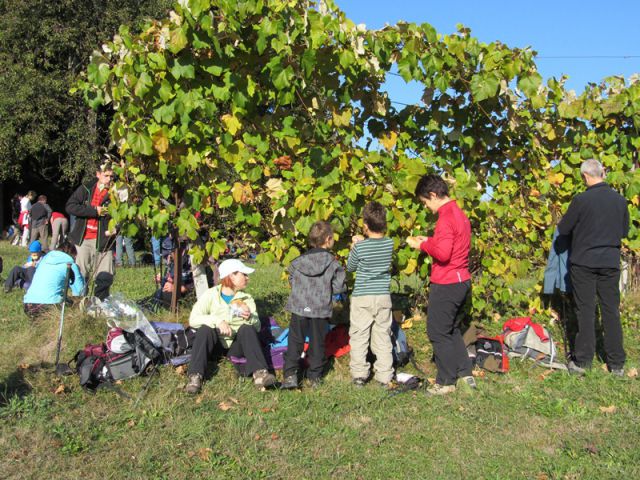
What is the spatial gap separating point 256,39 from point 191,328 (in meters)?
2.48

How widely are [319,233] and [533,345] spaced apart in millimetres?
2231

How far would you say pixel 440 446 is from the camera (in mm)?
3904

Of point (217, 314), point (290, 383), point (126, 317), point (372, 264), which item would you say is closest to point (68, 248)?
point (126, 317)

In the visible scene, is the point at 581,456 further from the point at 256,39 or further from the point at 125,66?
the point at 125,66

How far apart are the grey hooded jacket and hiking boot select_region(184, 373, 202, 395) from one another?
877mm

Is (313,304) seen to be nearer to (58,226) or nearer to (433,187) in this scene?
(433,187)

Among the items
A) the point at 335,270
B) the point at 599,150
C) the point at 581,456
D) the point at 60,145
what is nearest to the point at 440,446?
the point at 581,456

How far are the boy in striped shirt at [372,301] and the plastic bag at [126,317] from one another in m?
1.62

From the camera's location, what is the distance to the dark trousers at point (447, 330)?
4.88m

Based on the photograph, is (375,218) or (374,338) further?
(374,338)

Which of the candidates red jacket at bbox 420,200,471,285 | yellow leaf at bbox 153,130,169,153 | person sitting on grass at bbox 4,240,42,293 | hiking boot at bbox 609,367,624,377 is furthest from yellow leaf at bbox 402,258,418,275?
person sitting on grass at bbox 4,240,42,293

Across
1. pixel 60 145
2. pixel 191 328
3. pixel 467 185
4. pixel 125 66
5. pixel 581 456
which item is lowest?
pixel 581 456

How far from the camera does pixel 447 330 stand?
4953 millimetres

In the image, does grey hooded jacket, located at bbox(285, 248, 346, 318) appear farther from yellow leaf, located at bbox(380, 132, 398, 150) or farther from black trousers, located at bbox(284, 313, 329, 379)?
yellow leaf, located at bbox(380, 132, 398, 150)
